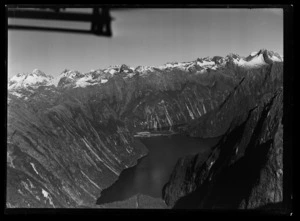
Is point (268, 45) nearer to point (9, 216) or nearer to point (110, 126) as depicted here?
point (110, 126)

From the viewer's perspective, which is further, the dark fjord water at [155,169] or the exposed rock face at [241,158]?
the dark fjord water at [155,169]

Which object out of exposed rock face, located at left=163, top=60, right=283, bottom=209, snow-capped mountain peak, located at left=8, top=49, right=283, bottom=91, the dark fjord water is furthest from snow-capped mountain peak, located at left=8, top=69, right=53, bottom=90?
exposed rock face, located at left=163, top=60, right=283, bottom=209

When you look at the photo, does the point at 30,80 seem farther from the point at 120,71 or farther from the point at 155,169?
the point at 155,169

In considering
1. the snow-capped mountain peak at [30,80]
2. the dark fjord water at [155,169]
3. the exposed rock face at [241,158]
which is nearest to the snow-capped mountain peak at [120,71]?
the snow-capped mountain peak at [30,80]

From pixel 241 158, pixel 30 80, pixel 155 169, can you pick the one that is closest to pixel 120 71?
pixel 30 80

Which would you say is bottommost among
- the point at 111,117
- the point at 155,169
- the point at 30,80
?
the point at 155,169

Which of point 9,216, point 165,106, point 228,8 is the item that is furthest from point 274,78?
point 9,216

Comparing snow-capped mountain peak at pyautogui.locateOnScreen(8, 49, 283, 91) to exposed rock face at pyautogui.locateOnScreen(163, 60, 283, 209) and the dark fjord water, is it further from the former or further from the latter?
the dark fjord water

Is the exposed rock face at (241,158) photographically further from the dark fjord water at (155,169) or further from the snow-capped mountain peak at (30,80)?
the snow-capped mountain peak at (30,80)
